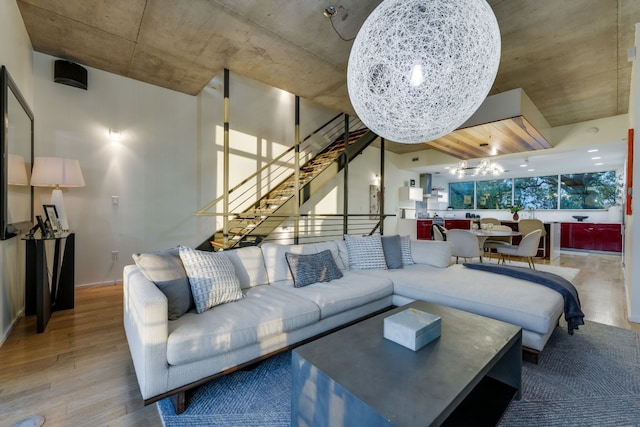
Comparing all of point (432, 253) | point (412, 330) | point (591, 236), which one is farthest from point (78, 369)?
point (591, 236)

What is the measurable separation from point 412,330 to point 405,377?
0.29m

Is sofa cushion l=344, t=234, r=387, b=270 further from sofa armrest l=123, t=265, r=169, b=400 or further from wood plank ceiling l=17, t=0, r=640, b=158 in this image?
wood plank ceiling l=17, t=0, r=640, b=158

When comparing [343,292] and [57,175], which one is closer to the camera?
[343,292]

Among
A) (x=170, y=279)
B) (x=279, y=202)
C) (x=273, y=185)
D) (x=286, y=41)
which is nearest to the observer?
(x=170, y=279)

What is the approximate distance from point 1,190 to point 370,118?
2.85 m

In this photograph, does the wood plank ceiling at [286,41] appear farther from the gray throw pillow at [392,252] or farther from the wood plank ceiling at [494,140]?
the gray throw pillow at [392,252]

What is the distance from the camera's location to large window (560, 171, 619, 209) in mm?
7508

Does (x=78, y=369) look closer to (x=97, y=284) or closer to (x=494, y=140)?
(x=97, y=284)

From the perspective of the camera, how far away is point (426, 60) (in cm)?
163

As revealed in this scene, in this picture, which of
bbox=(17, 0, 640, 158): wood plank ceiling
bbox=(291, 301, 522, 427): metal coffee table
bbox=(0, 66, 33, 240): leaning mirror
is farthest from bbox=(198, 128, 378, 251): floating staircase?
bbox=(291, 301, 522, 427): metal coffee table

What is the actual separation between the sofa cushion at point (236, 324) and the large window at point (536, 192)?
948 cm

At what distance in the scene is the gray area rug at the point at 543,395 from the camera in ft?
4.83

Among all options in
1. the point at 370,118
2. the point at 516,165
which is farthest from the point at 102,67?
the point at 516,165

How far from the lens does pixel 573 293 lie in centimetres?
240
